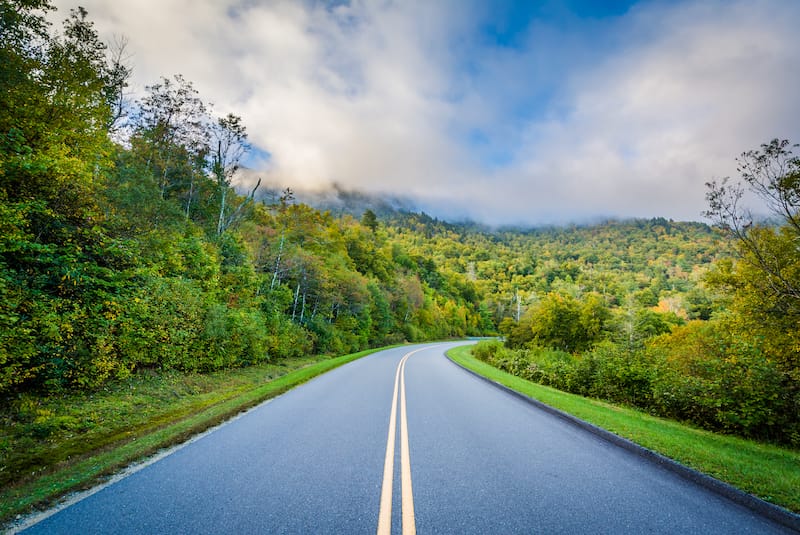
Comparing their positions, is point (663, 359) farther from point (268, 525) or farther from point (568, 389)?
point (268, 525)

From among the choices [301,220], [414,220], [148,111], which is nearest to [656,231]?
[414,220]

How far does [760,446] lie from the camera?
6793 mm

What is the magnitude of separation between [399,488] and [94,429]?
600cm

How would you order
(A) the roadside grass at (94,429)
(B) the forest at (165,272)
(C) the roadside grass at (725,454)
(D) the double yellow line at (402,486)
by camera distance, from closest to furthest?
(D) the double yellow line at (402,486) < (A) the roadside grass at (94,429) < (C) the roadside grass at (725,454) < (B) the forest at (165,272)

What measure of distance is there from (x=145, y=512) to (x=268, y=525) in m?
1.30

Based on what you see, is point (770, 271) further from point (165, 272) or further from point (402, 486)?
point (165, 272)

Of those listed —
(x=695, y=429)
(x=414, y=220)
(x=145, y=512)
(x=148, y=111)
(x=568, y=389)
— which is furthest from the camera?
(x=414, y=220)

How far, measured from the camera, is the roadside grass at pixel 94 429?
396 centimetres

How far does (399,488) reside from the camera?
401 centimetres

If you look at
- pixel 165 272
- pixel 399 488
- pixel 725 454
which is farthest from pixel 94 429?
pixel 725 454

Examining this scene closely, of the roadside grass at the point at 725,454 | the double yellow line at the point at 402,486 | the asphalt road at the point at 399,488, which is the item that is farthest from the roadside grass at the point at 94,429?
the roadside grass at the point at 725,454

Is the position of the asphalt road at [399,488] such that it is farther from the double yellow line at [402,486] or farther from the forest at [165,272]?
the forest at [165,272]

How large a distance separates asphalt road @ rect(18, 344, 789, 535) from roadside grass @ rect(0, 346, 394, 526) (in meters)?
0.46

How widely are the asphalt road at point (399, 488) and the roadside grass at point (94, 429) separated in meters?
0.46
